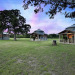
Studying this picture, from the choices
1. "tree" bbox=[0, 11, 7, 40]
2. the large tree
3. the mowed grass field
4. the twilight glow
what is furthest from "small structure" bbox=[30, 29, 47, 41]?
the mowed grass field

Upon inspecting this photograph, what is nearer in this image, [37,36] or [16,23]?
[16,23]

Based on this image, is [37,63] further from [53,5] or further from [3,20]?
[3,20]

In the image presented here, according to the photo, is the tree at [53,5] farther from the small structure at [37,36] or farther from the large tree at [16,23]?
the large tree at [16,23]

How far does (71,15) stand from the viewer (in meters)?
5.13

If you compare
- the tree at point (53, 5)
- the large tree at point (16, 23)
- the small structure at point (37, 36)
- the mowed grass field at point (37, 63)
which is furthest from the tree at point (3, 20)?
the tree at point (53, 5)

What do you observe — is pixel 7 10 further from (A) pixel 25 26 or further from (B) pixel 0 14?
(A) pixel 25 26

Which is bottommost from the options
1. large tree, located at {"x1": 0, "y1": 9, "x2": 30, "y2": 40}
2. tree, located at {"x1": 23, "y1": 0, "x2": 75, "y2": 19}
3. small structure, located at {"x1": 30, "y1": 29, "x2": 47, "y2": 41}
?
small structure, located at {"x1": 30, "y1": 29, "x2": 47, "y2": 41}

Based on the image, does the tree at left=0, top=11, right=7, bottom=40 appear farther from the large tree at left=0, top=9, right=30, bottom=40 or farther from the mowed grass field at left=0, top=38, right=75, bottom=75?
the mowed grass field at left=0, top=38, right=75, bottom=75

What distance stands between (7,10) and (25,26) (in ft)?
28.7

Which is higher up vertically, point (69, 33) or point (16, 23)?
point (16, 23)

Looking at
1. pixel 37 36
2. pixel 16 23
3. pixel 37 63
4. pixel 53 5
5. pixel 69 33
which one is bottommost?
pixel 37 63

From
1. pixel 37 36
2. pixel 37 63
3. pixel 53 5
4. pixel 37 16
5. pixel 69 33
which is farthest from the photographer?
pixel 37 36

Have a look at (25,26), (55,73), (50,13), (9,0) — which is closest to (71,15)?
(50,13)

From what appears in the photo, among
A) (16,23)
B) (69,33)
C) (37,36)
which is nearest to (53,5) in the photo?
(69,33)
